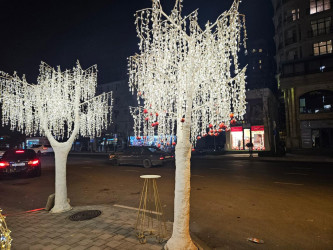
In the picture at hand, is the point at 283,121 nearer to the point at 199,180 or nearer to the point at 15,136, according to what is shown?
the point at 199,180

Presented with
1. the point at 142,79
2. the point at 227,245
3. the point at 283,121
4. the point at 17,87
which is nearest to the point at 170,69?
the point at 142,79

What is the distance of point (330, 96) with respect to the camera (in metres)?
26.6

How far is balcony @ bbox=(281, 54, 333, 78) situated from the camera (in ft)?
88.6

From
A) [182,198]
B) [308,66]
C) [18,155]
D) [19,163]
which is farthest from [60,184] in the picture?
[308,66]

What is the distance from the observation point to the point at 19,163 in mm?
12086

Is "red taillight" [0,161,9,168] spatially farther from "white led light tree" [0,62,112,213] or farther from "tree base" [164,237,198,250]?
"tree base" [164,237,198,250]

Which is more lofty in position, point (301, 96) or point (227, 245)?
point (301, 96)

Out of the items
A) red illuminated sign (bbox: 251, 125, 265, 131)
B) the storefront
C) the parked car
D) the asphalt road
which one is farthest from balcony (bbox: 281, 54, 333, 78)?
the parked car

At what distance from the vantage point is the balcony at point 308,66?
27016 millimetres

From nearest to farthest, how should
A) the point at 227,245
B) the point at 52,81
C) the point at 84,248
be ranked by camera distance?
the point at 84,248 → the point at 227,245 → the point at 52,81

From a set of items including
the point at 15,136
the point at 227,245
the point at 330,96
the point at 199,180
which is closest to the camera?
the point at 227,245

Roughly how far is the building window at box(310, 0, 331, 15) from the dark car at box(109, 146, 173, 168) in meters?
34.0

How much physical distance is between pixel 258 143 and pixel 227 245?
1078 inches

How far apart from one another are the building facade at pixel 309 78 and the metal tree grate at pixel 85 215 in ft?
→ 94.7
